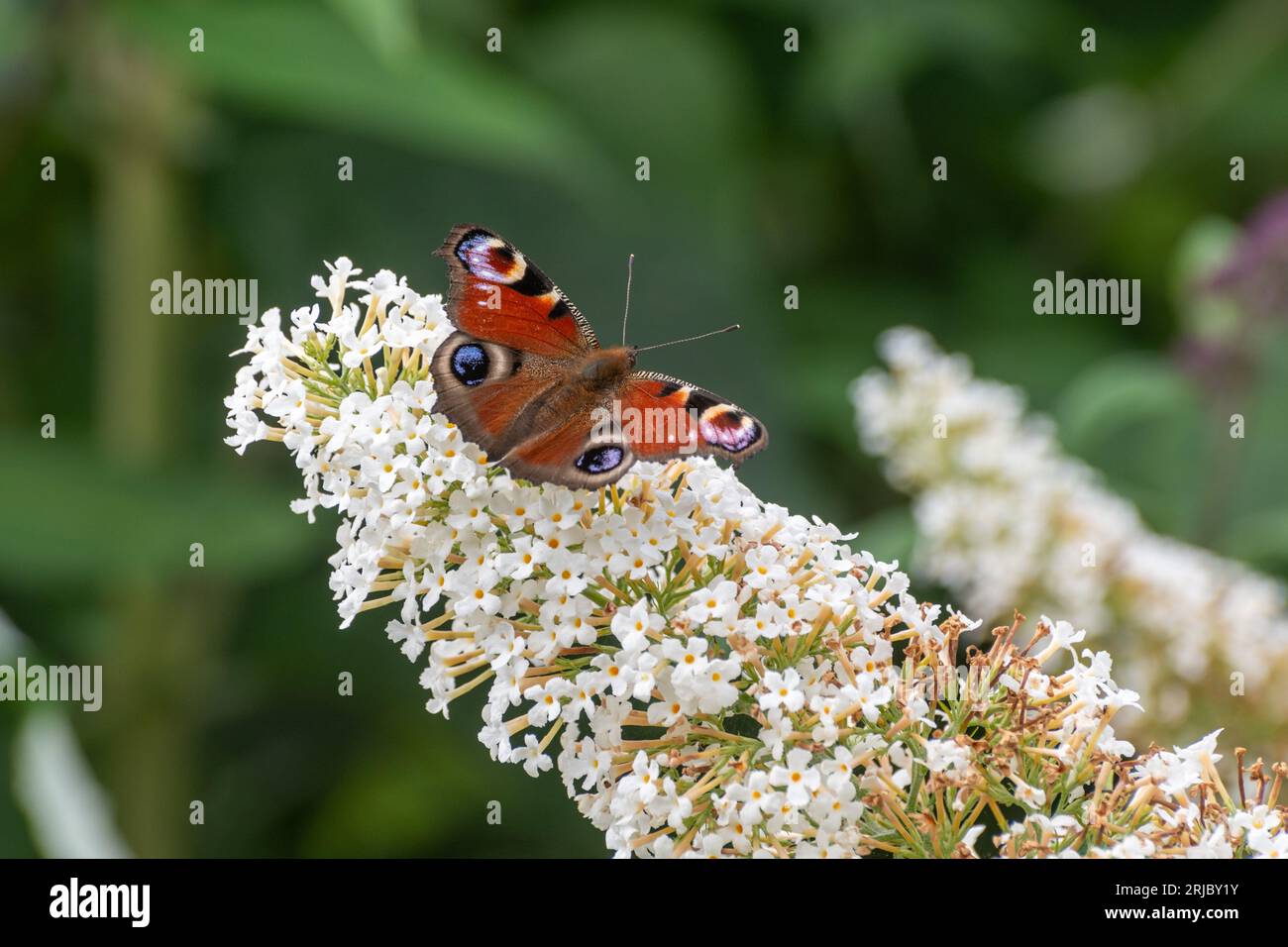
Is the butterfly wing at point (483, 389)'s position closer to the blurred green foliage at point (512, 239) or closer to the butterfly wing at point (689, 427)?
→ the butterfly wing at point (689, 427)

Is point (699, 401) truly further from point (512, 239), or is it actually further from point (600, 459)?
point (512, 239)

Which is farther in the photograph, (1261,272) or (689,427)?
(1261,272)

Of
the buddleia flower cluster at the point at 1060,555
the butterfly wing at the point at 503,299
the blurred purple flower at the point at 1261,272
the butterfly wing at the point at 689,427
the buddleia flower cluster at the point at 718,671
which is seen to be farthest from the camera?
the blurred purple flower at the point at 1261,272

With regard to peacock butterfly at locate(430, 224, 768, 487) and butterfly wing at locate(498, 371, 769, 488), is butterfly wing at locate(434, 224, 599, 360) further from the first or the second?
butterfly wing at locate(498, 371, 769, 488)

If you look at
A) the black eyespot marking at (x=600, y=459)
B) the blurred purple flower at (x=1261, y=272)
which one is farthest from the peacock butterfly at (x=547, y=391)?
the blurred purple flower at (x=1261, y=272)

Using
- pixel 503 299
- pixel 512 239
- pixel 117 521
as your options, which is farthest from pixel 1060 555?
pixel 117 521
